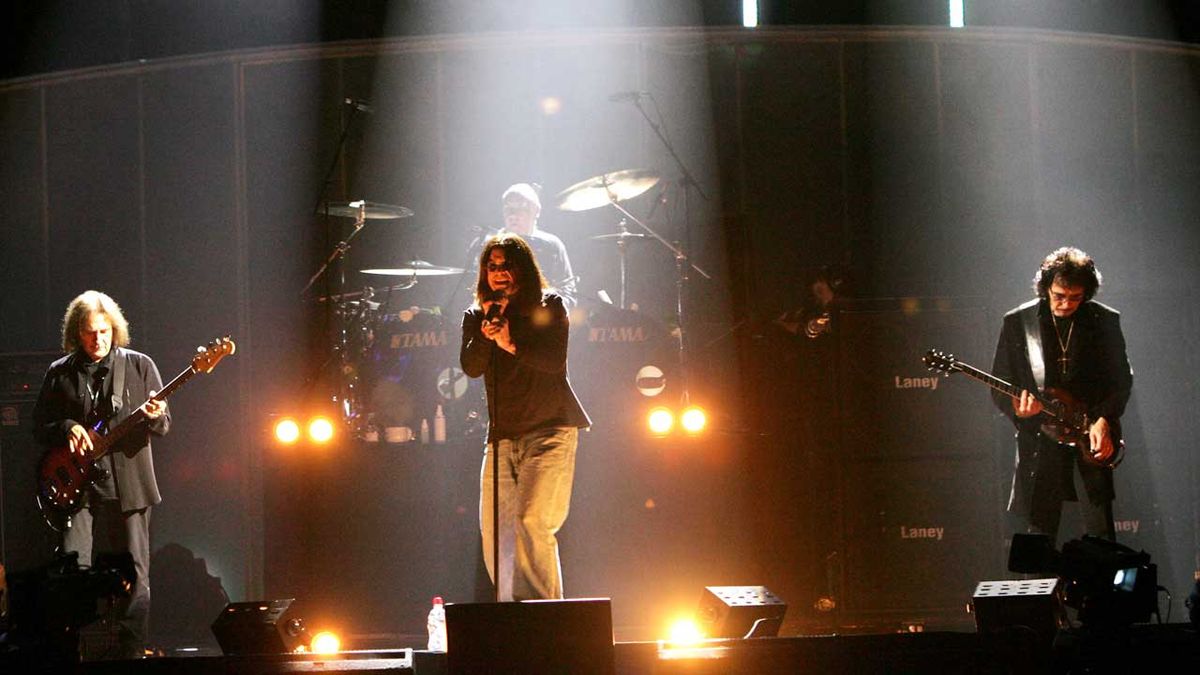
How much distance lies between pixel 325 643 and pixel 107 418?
5.62ft

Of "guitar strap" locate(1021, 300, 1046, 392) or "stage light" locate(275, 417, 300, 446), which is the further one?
"stage light" locate(275, 417, 300, 446)

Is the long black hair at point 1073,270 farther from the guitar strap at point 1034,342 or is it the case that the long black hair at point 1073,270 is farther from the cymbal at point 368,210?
the cymbal at point 368,210

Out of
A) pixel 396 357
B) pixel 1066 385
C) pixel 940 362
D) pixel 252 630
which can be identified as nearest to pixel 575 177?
pixel 396 357

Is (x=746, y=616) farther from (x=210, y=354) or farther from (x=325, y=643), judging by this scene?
(x=210, y=354)

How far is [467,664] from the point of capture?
3.61m

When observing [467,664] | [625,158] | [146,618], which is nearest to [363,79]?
[625,158]

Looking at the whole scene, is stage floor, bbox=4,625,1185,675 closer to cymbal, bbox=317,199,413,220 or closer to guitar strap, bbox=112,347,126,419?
guitar strap, bbox=112,347,126,419

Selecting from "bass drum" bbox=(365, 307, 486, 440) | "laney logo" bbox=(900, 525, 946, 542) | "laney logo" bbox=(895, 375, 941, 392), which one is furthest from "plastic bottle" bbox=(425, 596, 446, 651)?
"laney logo" bbox=(895, 375, 941, 392)

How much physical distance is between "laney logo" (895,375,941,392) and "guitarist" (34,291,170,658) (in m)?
4.11

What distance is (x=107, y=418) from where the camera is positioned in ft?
19.6

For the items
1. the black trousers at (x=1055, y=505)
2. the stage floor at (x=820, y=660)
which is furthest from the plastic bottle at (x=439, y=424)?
the black trousers at (x=1055, y=505)

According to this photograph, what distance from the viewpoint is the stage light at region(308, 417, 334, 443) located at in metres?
6.32

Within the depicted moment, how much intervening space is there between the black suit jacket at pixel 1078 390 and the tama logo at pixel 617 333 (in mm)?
1987

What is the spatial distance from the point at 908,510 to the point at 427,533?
2.75 meters
